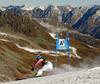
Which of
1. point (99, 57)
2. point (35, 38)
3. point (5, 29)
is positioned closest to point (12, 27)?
point (5, 29)

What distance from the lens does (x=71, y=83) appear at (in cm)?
855

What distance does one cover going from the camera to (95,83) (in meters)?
8.01

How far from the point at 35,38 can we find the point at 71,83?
112 m

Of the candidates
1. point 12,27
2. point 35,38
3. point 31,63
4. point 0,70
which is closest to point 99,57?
point 35,38

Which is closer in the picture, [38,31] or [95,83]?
[95,83]

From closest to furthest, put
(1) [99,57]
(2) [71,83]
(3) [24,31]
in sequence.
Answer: (2) [71,83] < (1) [99,57] < (3) [24,31]

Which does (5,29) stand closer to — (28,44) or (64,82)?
(28,44)

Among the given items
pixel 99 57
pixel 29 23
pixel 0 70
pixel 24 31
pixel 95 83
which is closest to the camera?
pixel 95 83

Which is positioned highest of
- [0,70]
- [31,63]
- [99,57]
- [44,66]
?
[44,66]

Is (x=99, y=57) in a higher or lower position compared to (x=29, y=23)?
lower

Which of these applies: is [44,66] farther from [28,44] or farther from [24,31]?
[24,31]

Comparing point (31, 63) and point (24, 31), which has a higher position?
point (24, 31)

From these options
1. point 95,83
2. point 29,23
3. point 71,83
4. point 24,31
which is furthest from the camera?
point 29,23

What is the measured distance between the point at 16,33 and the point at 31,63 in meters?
69.0
